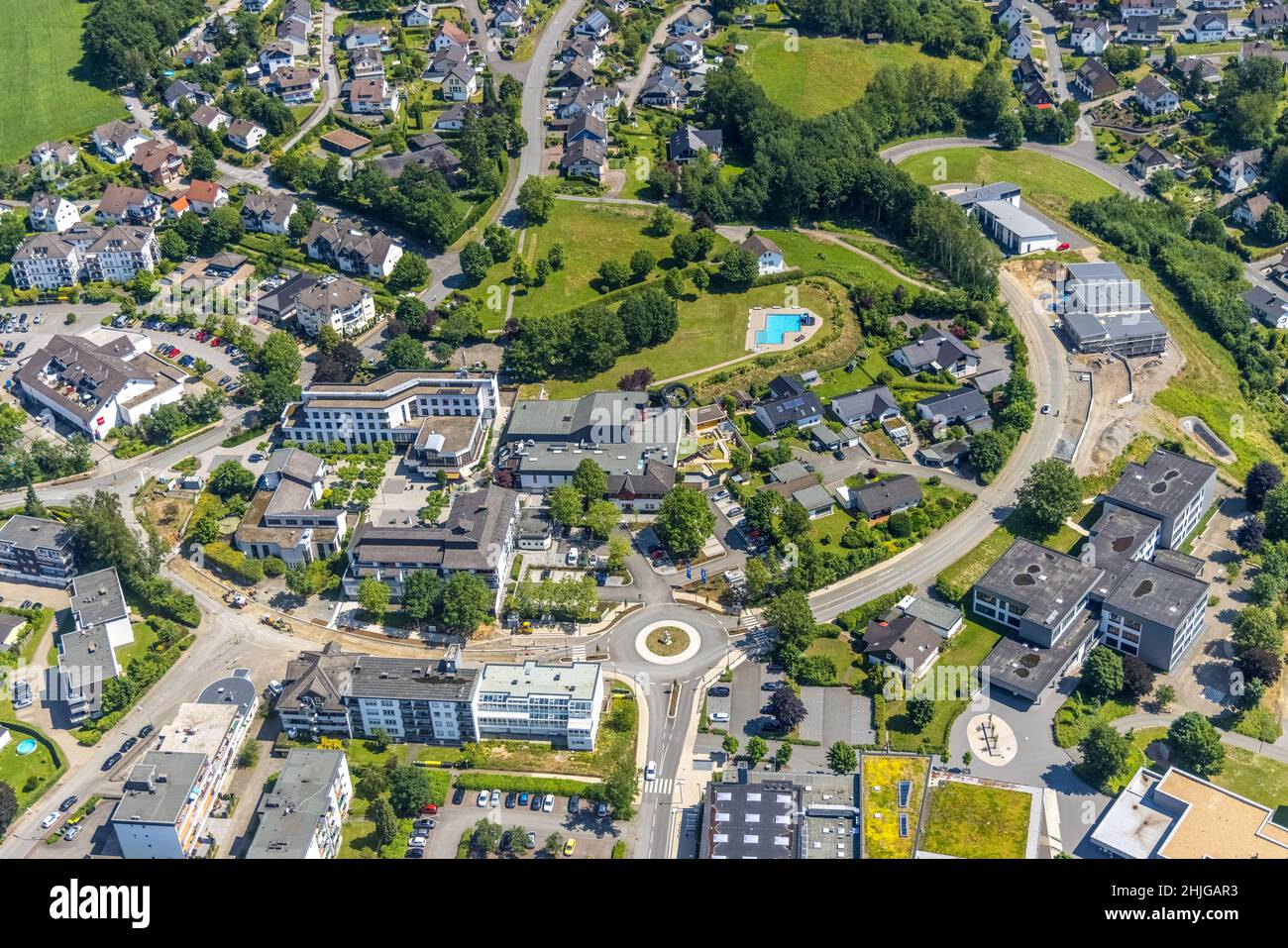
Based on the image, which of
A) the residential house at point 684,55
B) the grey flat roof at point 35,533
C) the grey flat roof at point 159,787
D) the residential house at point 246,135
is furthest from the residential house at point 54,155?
the grey flat roof at point 159,787

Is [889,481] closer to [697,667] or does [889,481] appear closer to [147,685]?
[697,667]

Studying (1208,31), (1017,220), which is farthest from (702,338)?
(1208,31)

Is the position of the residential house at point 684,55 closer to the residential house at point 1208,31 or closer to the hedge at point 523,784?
the residential house at point 1208,31

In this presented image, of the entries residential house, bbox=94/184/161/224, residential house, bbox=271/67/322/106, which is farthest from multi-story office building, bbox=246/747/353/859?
residential house, bbox=271/67/322/106

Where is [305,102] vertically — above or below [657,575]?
above

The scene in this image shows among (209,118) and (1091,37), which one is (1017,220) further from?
(209,118)
